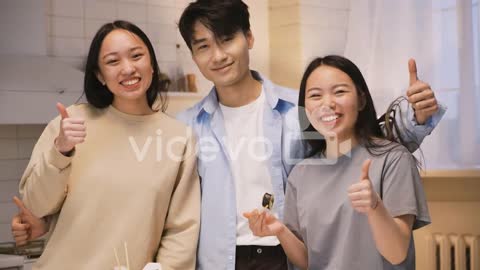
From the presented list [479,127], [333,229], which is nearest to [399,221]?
[333,229]

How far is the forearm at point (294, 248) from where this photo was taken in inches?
76.7

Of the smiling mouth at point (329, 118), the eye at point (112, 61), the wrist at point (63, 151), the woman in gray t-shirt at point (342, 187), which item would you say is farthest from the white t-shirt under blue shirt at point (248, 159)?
the wrist at point (63, 151)

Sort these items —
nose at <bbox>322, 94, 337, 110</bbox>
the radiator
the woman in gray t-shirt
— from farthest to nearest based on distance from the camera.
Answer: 1. the radiator
2. nose at <bbox>322, 94, 337, 110</bbox>
3. the woman in gray t-shirt

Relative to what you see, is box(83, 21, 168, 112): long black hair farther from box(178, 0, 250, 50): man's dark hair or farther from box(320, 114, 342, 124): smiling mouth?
box(320, 114, 342, 124): smiling mouth

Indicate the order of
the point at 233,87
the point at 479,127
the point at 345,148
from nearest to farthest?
the point at 345,148, the point at 233,87, the point at 479,127

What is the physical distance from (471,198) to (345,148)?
1.05m

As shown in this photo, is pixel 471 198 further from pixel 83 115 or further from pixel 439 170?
pixel 83 115

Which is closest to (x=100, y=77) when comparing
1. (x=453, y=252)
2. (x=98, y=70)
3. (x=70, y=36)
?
(x=98, y=70)

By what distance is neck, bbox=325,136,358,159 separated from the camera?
1936mm

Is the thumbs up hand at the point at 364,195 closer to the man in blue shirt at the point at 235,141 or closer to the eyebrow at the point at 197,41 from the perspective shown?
the man in blue shirt at the point at 235,141

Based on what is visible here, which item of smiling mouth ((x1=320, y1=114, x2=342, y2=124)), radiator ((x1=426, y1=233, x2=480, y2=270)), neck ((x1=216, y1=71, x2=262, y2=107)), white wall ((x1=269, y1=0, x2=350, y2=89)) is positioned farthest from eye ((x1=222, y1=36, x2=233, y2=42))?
radiator ((x1=426, y1=233, x2=480, y2=270))

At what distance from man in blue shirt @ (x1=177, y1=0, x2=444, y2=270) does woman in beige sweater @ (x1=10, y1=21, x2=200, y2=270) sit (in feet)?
0.21

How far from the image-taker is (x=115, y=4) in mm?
3180

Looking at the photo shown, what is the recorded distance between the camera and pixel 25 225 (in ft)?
6.70
